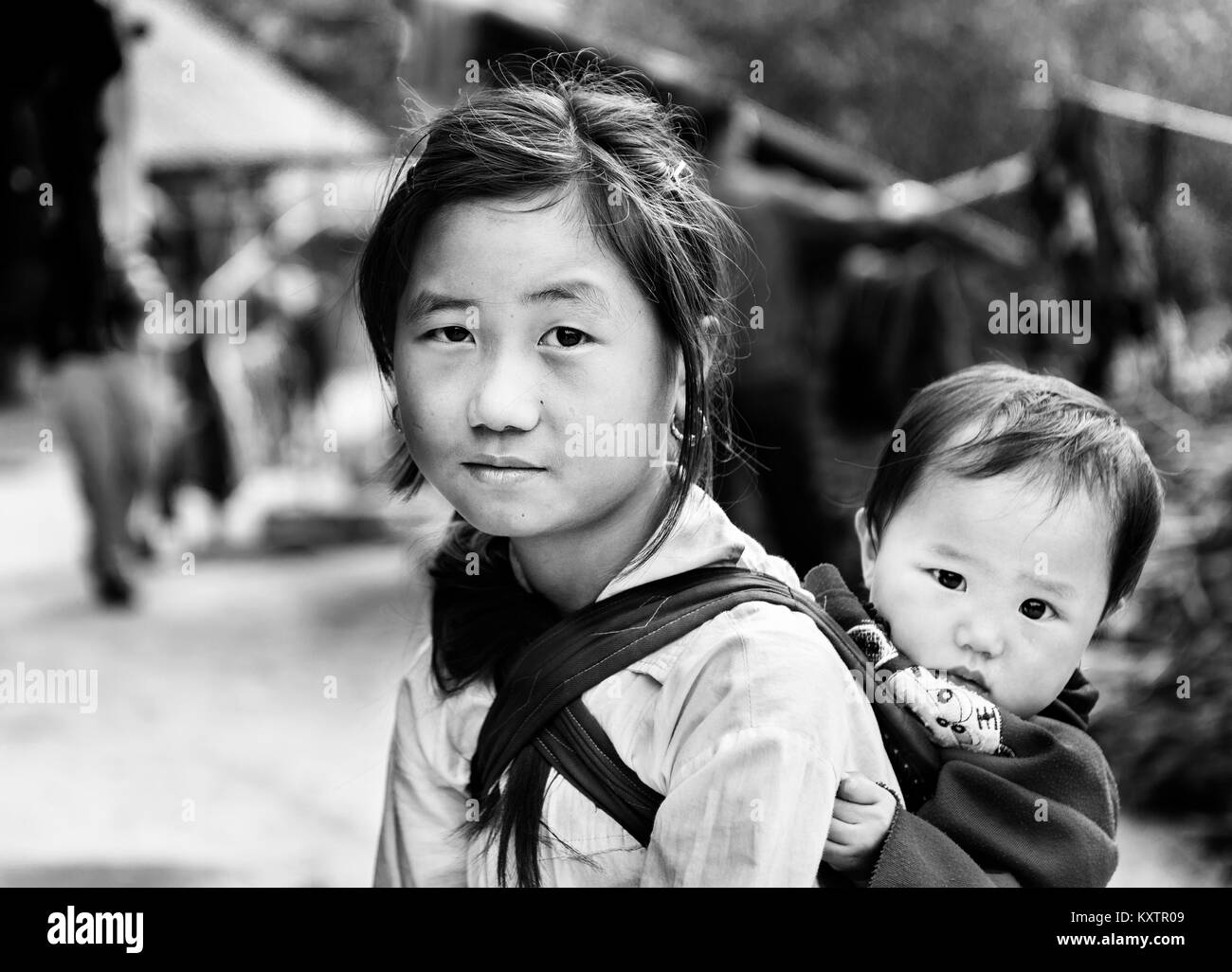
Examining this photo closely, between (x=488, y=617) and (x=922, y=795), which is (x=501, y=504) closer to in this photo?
(x=488, y=617)

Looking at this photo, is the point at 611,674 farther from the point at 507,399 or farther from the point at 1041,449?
the point at 1041,449

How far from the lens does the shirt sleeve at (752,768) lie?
37.9 inches

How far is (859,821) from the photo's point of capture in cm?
102

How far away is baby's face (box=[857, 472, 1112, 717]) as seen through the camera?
108 centimetres

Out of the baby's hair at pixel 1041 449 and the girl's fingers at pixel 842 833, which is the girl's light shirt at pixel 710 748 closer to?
the girl's fingers at pixel 842 833

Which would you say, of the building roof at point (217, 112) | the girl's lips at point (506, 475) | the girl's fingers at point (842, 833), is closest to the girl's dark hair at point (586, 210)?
the girl's lips at point (506, 475)

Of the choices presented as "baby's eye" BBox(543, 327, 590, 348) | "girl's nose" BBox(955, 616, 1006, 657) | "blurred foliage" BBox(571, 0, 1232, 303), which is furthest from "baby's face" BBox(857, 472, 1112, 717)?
"blurred foliage" BBox(571, 0, 1232, 303)

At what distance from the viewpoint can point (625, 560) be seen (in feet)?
3.83

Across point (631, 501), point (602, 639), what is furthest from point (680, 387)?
point (602, 639)

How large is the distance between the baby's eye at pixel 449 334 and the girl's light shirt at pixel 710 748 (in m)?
0.24

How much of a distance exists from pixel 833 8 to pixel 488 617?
11.0 meters

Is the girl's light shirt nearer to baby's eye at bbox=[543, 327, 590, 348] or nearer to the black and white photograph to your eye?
the black and white photograph

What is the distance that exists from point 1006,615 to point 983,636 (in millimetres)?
26
